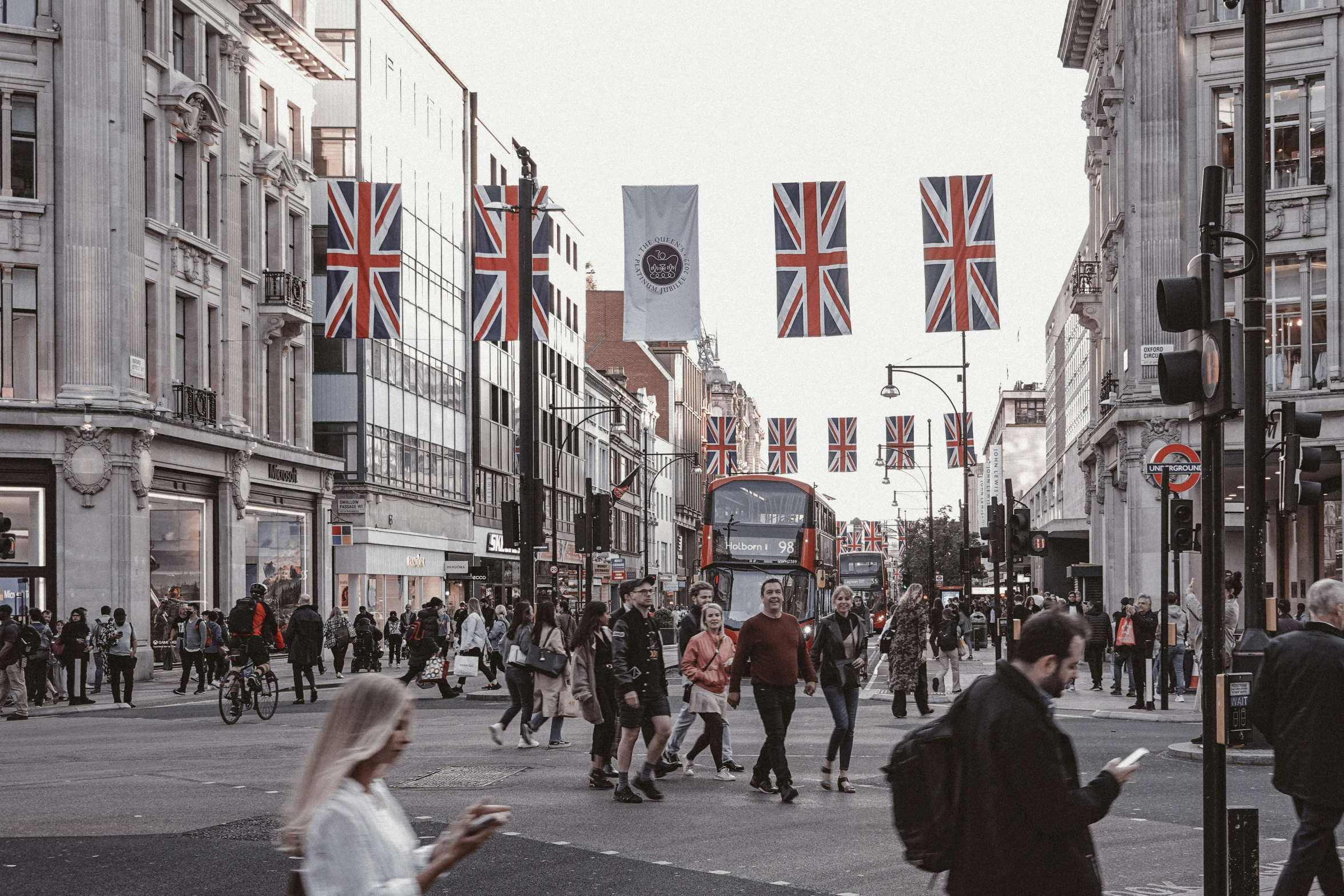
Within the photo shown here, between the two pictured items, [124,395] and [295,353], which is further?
[295,353]

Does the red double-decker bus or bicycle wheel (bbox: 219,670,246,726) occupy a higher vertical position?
the red double-decker bus

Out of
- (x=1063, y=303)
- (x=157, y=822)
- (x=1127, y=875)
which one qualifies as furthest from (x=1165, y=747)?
(x=1063, y=303)

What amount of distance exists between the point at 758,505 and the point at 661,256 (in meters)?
14.2

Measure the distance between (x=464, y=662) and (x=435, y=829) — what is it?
14907 mm

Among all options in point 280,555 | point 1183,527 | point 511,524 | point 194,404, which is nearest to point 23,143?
point 194,404

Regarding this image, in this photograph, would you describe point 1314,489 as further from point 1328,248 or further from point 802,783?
point 1328,248

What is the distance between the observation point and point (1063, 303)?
9469 centimetres

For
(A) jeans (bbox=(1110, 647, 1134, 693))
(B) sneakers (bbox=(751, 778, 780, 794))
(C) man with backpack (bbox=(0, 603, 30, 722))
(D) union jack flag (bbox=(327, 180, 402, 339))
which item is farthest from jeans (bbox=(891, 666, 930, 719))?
(C) man with backpack (bbox=(0, 603, 30, 722))

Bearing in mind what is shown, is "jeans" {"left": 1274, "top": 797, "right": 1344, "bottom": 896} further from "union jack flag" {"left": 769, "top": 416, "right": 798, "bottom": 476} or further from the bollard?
"union jack flag" {"left": 769, "top": 416, "right": 798, "bottom": 476}

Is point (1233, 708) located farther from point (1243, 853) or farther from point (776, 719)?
point (776, 719)

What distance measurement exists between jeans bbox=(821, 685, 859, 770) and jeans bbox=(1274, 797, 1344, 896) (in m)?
6.66

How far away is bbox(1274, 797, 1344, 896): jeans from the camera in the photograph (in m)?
7.48

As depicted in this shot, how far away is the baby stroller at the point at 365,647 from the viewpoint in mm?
35562

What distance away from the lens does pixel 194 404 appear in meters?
38.6
